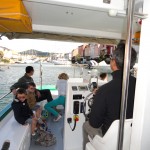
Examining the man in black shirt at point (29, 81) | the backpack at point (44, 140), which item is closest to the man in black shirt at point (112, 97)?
the backpack at point (44, 140)

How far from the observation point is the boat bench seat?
2040 mm

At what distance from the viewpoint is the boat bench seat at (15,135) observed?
2.04 meters

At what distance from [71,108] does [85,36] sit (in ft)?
5.21

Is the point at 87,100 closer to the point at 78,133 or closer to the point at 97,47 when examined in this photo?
the point at 78,133

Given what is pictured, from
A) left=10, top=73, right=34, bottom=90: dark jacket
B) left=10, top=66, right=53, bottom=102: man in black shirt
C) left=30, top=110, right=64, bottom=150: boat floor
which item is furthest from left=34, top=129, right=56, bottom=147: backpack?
left=10, top=66, right=53, bottom=102: man in black shirt

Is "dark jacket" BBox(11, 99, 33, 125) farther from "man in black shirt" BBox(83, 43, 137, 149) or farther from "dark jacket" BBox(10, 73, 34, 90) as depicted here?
"man in black shirt" BBox(83, 43, 137, 149)

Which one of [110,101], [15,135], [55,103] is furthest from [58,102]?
[110,101]

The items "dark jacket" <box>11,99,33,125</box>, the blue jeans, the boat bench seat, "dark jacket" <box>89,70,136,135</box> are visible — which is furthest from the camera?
Result: the blue jeans

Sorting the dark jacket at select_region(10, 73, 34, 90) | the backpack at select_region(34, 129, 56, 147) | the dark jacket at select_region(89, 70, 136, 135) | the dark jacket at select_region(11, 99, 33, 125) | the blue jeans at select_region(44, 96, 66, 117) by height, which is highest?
the dark jacket at select_region(89, 70, 136, 135)

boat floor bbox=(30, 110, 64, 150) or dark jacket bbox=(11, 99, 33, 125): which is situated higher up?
dark jacket bbox=(11, 99, 33, 125)

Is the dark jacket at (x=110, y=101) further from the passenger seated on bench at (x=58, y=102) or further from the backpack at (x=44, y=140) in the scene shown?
the passenger seated on bench at (x=58, y=102)

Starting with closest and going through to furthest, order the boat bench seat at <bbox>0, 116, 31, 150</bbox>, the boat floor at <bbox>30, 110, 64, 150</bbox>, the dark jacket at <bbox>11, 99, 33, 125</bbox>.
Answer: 1. the boat bench seat at <bbox>0, 116, 31, 150</bbox>
2. the dark jacket at <bbox>11, 99, 33, 125</bbox>
3. the boat floor at <bbox>30, 110, 64, 150</bbox>

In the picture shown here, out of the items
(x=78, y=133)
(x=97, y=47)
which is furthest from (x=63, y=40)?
(x=78, y=133)

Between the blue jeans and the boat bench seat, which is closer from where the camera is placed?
the boat bench seat
